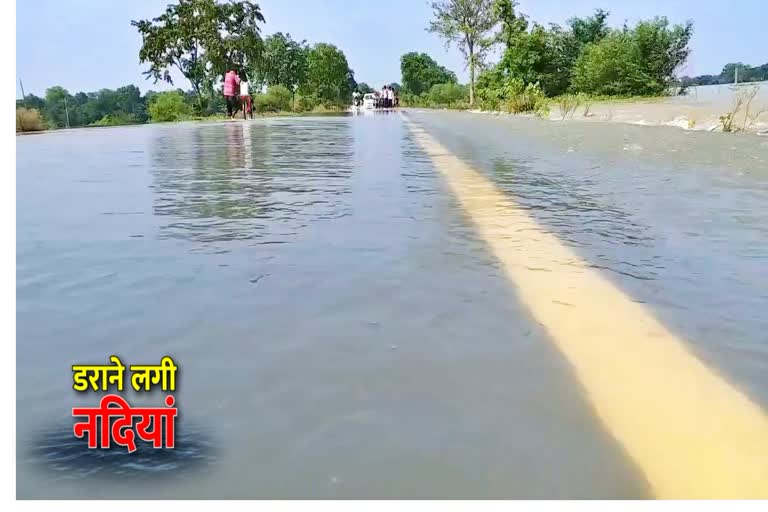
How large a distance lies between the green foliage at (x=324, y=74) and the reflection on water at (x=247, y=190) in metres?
49.1

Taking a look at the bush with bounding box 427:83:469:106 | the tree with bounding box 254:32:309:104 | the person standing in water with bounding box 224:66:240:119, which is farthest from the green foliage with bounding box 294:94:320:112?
the person standing in water with bounding box 224:66:240:119

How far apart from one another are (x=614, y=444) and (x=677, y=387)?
13.3 inches

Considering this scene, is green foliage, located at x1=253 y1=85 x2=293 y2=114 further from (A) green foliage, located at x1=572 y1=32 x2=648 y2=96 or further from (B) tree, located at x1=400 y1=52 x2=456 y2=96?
(B) tree, located at x1=400 y1=52 x2=456 y2=96

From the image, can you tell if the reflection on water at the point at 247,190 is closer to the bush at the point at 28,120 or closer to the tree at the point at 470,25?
the bush at the point at 28,120

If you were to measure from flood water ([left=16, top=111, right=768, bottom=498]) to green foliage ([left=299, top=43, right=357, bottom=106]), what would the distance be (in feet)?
174

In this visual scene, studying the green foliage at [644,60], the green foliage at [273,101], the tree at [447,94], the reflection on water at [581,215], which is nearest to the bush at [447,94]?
the tree at [447,94]

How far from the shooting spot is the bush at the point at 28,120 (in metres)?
13.5

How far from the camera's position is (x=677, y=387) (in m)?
1.56

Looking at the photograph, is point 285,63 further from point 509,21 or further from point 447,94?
point 509,21

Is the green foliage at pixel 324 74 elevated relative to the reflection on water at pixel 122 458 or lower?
elevated

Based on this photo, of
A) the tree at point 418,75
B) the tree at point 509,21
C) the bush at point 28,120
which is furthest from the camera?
the tree at point 418,75

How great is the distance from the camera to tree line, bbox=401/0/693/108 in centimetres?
2761

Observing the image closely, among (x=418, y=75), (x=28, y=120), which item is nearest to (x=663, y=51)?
(x=28, y=120)

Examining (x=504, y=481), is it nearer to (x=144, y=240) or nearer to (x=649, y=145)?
(x=144, y=240)
